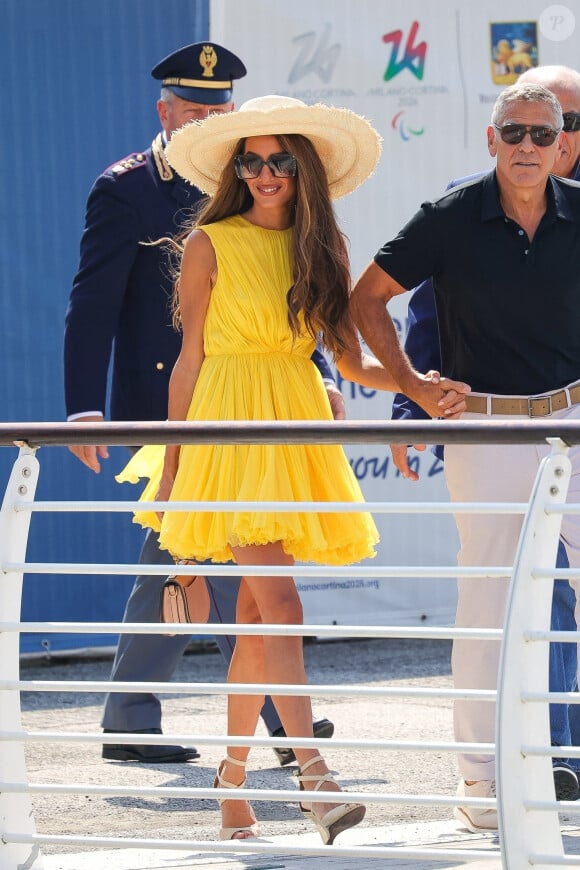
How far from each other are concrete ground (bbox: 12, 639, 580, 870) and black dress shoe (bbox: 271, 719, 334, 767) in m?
0.04

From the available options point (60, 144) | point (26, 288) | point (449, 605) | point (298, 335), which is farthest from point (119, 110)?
point (298, 335)

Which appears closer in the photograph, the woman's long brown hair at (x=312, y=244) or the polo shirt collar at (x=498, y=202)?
the polo shirt collar at (x=498, y=202)

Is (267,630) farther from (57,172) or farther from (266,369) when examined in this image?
(57,172)

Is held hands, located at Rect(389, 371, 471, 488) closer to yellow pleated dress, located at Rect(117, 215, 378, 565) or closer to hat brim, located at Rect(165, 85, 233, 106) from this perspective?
yellow pleated dress, located at Rect(117, 215, 378, 565)

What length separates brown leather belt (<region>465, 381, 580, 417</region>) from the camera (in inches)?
172

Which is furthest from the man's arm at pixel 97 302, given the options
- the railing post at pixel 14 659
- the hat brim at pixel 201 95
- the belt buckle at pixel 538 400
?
the railing post at pixel 14 659

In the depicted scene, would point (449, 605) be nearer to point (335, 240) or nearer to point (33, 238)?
point (33, 238)

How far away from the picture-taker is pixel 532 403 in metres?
4.38

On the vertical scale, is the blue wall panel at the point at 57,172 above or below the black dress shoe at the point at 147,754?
above

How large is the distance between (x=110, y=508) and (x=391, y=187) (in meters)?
4.47

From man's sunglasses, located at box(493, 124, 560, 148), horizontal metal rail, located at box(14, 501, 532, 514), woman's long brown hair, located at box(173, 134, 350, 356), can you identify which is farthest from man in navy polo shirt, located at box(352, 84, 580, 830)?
horizontal metal rail, located at box(14, 501, 532, 514)

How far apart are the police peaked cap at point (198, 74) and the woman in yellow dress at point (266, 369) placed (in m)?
0.92

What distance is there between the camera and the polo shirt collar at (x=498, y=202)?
436 cm

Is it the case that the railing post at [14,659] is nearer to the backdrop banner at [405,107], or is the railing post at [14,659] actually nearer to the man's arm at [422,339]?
the man's arm at [422,339]
